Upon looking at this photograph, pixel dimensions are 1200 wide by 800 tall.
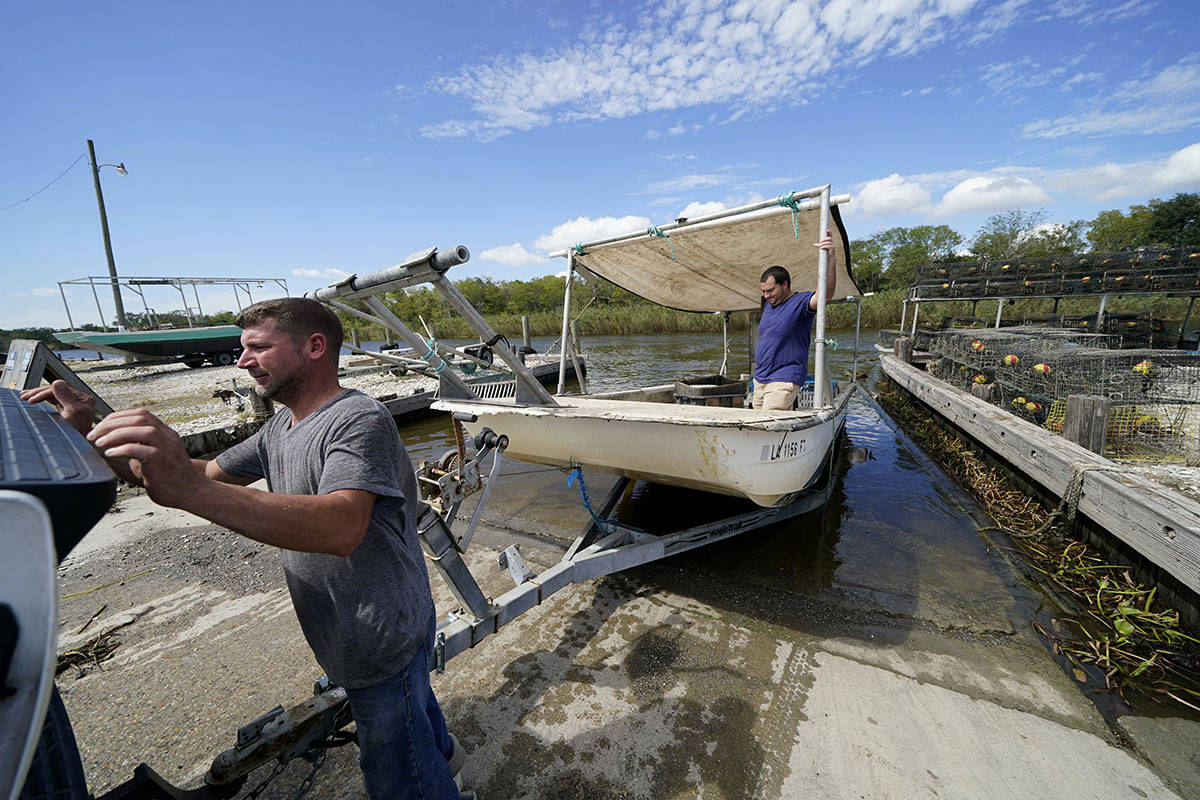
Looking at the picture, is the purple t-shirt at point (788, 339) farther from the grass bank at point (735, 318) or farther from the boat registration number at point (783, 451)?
the grass bank at point (735, 318)

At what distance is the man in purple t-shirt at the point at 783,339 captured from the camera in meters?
4.02

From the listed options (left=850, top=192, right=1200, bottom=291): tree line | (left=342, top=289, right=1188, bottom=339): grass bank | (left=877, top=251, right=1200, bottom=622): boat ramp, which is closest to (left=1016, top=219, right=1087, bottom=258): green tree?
(left=850, top=192, right=1200, bottom=291): tree line

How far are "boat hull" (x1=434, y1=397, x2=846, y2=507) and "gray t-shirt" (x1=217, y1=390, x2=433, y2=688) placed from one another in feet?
5.87

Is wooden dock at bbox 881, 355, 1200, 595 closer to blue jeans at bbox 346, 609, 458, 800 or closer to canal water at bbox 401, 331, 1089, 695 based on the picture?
canal water at bbox 401, 331, 1089, 695

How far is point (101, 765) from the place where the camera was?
7.30 feet

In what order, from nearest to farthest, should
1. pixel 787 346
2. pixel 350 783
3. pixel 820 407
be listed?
pixel 350 783 < pixel 820 407 < pixel 787 346

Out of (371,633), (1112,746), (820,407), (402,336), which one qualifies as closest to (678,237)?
(820,407)

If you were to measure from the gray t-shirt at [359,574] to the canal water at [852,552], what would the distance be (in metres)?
2.67

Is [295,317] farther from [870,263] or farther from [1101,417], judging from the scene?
[870,263]

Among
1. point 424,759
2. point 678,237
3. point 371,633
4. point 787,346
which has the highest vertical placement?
point 678,237

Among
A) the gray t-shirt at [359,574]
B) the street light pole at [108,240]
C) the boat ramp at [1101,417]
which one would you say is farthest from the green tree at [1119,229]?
the street light pole at [108,240]

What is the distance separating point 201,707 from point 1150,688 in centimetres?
535

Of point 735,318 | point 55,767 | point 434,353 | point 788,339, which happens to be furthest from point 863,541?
point 735,318

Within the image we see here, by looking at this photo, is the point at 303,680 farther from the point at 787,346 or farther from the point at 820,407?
the point at 787,346
